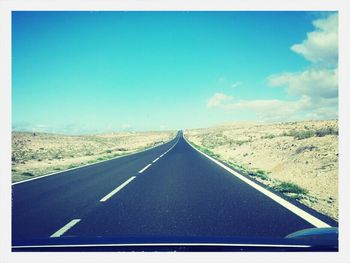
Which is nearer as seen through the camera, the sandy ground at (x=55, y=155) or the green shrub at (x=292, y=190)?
the green shrub at (x=292, y=190)

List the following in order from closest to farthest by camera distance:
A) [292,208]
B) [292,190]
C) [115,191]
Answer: [292,208] → [292,190] → [115,191]

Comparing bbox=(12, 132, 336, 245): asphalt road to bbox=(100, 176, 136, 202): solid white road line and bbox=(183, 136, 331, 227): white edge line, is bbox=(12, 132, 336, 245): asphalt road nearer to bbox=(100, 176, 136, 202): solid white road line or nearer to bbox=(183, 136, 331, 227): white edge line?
bbox=(100, 176, 136, 202): solid white road line

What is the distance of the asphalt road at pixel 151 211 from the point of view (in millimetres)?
4820

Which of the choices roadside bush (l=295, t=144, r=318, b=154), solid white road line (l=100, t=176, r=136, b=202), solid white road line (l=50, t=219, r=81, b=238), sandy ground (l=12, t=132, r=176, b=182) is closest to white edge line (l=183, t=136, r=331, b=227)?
solid white road line (l=100, t=176, r=136, b=202)

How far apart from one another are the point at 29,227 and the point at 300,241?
4446 millimetres

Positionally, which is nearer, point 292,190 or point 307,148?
point 292,190

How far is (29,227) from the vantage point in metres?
5.30

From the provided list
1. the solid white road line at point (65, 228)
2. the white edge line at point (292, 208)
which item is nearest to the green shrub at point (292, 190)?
the white edge line at point (292, 208)

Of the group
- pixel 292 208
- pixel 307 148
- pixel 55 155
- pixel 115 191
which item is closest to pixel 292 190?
pixel 292 208

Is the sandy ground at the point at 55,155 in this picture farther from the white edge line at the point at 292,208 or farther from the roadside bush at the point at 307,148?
the roadside bush at the point at 307,148

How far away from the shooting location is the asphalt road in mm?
4820

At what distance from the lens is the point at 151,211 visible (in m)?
6.18

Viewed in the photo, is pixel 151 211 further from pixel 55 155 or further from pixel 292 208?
pixel 55 155

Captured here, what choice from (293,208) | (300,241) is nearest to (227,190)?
(293,208)
